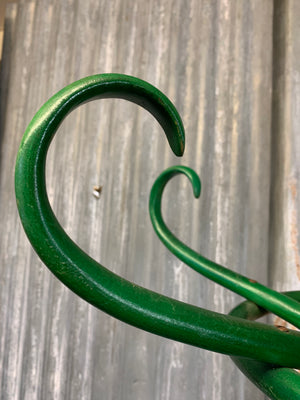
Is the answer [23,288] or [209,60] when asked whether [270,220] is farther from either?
[23,288]

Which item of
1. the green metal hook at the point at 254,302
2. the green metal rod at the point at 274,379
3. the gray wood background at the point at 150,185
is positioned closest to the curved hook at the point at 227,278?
the green metal hook at the point at 254,302

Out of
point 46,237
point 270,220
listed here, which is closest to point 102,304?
point 46,237

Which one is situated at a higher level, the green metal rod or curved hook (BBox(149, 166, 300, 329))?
curved hook (BBox(149, 166, 300, 329))

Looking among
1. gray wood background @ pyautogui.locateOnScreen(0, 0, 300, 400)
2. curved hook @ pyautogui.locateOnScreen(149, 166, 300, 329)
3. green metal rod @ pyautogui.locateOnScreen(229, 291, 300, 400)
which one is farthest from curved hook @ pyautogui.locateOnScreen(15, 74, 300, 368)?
gray wood background @ pyautogui.locateOnScreen(0, 0, 300, 400)

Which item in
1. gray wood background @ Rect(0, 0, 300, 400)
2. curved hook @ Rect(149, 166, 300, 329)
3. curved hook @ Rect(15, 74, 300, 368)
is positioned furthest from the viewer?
gray wood background @ Rect(0, 0, 300, 400)

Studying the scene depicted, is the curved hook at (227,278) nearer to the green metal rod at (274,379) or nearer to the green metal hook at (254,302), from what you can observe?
the green metal hook at (254,302)

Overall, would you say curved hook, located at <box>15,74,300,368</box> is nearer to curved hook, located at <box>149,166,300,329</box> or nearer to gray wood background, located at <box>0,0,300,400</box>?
curved hook, located at <box>149,166,300,329</box>
